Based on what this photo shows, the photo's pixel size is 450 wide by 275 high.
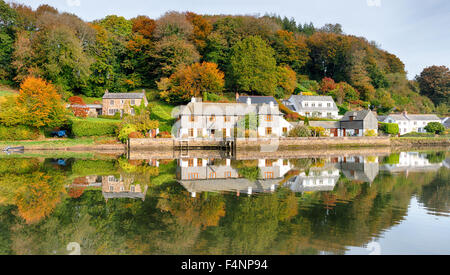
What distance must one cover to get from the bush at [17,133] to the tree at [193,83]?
2023 cm

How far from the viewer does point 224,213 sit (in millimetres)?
10414

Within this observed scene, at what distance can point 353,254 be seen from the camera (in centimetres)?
720

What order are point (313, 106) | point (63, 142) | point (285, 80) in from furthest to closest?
1. point (285, 80)
2. point (313, 106)
3. point (63, 142)

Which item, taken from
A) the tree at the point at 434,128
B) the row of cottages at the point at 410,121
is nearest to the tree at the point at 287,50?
the row of cottages at the point at 410,121

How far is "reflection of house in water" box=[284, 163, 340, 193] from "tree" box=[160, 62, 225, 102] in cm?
3159

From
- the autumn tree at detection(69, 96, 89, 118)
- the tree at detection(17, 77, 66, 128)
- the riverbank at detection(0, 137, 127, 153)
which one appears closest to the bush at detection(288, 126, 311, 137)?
the riverbank at detection(0, 137, 127, 153)

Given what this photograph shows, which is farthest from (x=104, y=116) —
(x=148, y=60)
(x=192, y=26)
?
(x=192, y=26)

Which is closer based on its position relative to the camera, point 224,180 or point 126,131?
point 224,180

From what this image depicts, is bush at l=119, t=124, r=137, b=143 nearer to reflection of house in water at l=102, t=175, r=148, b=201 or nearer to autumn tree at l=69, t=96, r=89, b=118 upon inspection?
autumn tree at l=69, t=96, r=89, b=118

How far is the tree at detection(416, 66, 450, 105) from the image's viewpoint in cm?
8169

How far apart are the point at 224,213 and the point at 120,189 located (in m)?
6.40

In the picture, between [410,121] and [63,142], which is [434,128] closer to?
[410,121]

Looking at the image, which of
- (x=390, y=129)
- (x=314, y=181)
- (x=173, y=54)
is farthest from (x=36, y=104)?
(x=390, y=129)
